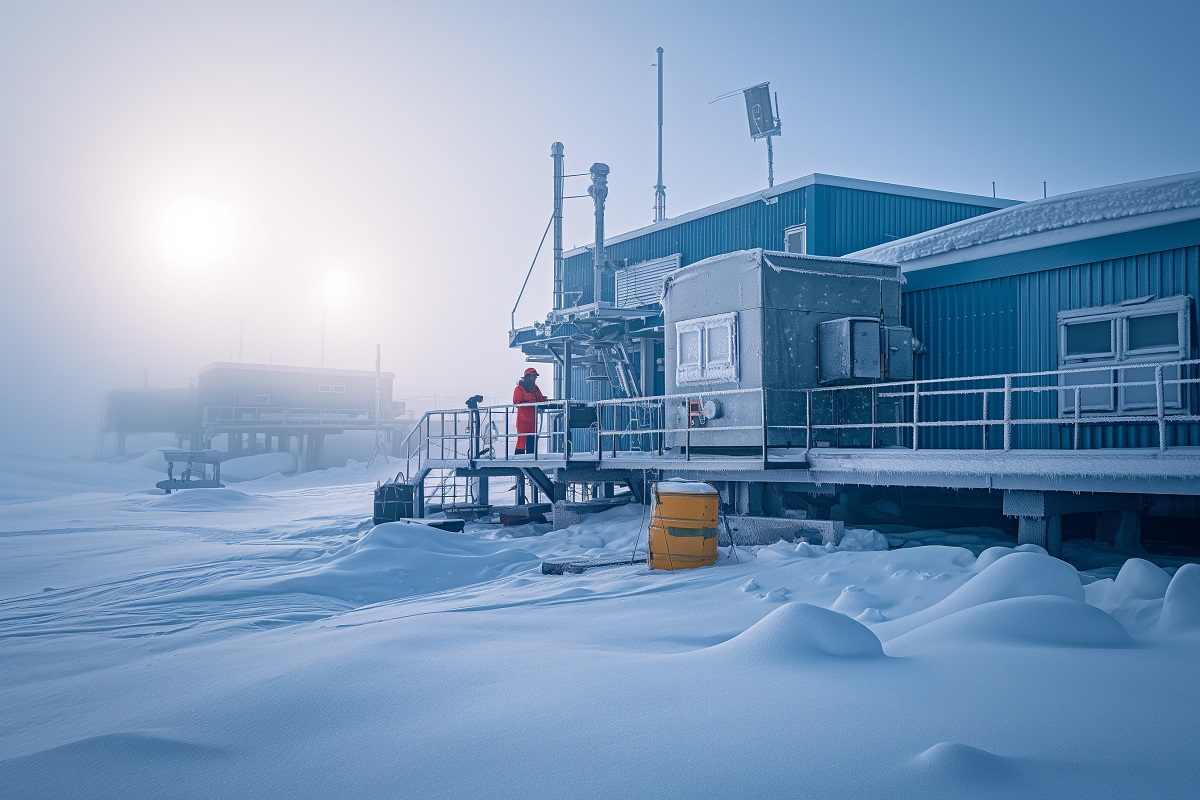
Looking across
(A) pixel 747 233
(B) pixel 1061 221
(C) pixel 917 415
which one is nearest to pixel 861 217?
(A) pixel 747 233

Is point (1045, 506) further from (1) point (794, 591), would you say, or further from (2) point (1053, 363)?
(2) point (1053, 363)

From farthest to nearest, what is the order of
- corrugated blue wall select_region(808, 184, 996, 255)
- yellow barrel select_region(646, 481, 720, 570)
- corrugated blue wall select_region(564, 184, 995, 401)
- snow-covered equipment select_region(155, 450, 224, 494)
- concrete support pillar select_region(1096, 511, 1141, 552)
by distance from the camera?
snow-covered equipment select_region(155, 450, 224, 494), corrugated blue wall select_region(564, 184, 995, 401), corrugated blue wall select_region(808, 184, 996, 255), concrete support pillar select_region(1096, 511, 1141, 552), yellow barrel select_region(646, 481, 720, 570)

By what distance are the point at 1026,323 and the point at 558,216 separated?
15457mm

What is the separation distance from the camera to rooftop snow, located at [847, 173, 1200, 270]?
1110cm

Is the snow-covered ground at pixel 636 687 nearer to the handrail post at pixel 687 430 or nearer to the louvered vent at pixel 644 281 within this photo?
the handrail post at pixel 687 430

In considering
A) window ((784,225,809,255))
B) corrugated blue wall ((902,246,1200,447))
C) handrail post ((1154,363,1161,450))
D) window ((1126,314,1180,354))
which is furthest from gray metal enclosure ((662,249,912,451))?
window ((784,225,809,255))

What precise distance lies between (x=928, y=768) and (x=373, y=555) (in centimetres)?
879

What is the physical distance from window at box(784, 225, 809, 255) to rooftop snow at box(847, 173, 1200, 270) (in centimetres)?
397

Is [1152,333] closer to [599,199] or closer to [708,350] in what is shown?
[708,350]

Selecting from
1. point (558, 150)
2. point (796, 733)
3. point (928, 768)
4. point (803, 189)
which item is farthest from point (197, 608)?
point (558, 150)

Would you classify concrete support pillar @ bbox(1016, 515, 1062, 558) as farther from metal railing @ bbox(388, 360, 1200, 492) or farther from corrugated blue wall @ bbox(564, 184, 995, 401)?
corrugated blue wall @ bbox(564, 184, 995, 401)

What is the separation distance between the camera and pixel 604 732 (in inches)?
169

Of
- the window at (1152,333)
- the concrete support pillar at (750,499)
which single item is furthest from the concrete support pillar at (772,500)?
the window at (1152,333)

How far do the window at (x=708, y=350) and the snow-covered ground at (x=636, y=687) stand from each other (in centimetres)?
433
